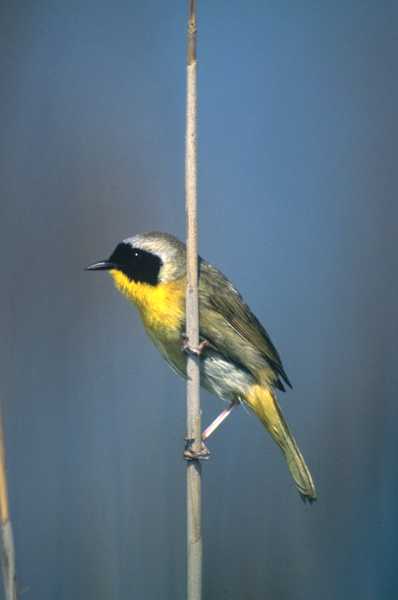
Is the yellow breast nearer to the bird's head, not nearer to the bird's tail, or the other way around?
the bird's head

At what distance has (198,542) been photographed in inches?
68.6

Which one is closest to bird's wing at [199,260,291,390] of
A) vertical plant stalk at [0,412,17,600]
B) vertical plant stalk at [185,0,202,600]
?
vertical plant stalk at [185,0,202,600]

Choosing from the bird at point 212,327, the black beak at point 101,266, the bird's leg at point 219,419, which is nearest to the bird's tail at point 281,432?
the bird at point 212,327

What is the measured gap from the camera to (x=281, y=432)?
2322mm

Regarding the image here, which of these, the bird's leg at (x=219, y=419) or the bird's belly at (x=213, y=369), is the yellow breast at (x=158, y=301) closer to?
the bird's belly at (x=213, y=369)

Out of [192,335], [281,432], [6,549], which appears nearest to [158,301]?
[192,335]

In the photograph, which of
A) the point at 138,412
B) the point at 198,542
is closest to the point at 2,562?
the point at 198,542

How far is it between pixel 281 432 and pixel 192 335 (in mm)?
510

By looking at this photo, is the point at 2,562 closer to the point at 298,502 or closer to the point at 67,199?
the point at 298,502

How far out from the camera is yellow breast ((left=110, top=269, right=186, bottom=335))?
2.31 meters

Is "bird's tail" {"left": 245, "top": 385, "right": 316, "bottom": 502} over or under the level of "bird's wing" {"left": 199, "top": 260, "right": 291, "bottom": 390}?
under

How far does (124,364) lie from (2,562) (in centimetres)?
94

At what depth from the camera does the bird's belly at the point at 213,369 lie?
7.78 feet

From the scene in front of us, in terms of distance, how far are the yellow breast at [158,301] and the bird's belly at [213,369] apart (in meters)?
0.04
